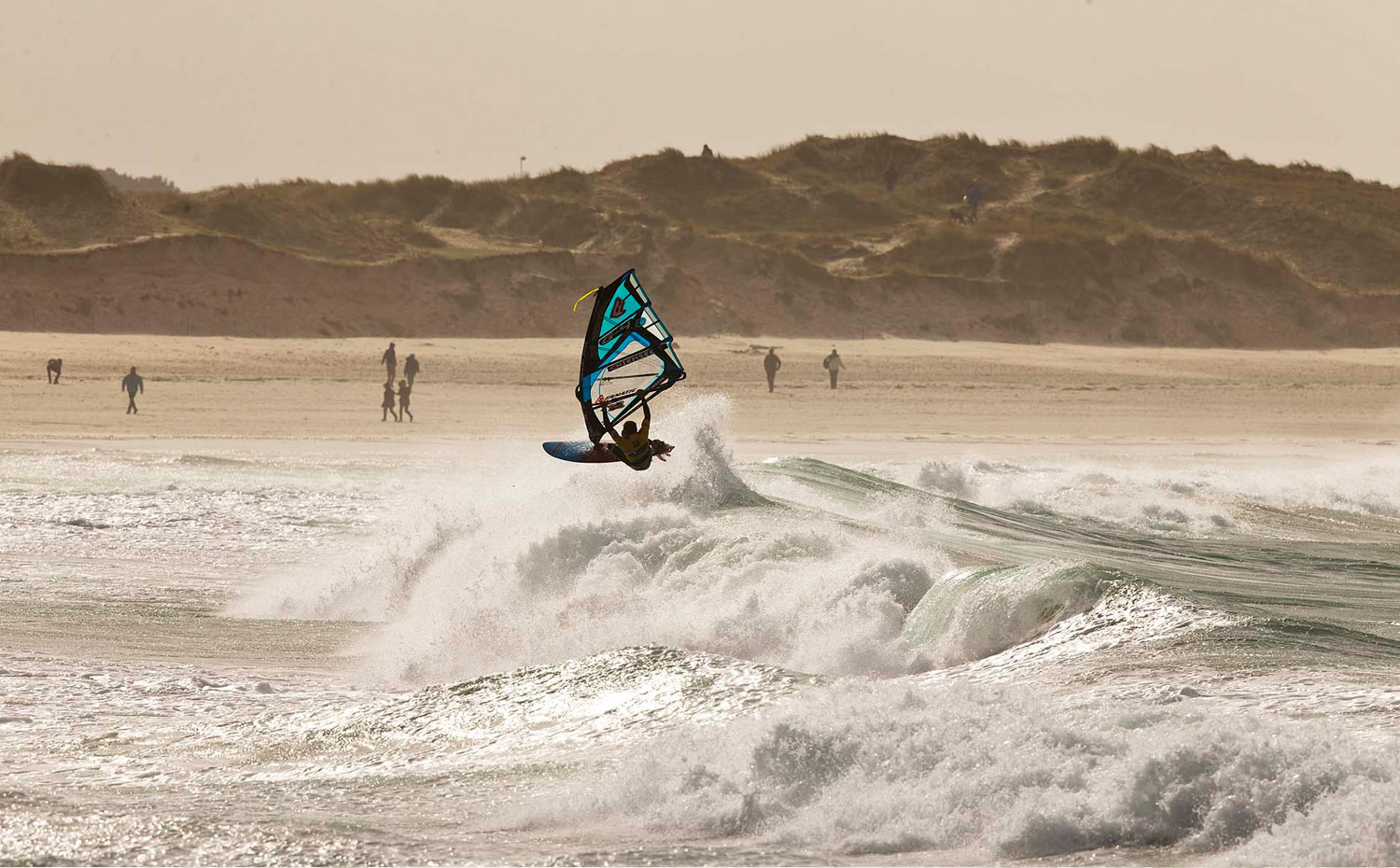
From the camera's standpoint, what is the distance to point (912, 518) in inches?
588

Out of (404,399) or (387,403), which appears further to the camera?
(404,399)

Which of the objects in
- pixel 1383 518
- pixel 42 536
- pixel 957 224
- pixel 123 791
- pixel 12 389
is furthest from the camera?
pixel 957 224

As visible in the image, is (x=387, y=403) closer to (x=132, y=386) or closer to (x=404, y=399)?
(x=404, y=399)

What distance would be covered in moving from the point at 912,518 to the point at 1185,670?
706cm

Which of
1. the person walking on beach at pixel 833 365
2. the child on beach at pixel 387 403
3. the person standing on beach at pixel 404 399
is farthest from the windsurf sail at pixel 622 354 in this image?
the person walking on beach at pixel 833 365

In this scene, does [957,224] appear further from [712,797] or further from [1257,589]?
[712,797]

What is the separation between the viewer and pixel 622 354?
7.28 meters

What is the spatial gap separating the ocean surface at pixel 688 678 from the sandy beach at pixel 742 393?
8.90 metres

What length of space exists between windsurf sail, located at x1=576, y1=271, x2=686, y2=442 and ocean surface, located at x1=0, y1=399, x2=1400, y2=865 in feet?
4.61

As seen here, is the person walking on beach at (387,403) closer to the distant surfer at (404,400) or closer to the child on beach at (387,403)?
the child on beach at (387,403)

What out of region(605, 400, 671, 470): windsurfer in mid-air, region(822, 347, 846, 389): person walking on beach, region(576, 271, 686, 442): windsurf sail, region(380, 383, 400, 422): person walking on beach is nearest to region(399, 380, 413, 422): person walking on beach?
region(380, 383, 400, 422): person walking on beach

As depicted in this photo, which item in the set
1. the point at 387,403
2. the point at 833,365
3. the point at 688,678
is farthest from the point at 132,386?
the point at 688,678

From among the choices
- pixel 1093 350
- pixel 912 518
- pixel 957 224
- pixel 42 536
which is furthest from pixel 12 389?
pixel 957 224

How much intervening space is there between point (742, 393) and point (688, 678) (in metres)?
24.5
